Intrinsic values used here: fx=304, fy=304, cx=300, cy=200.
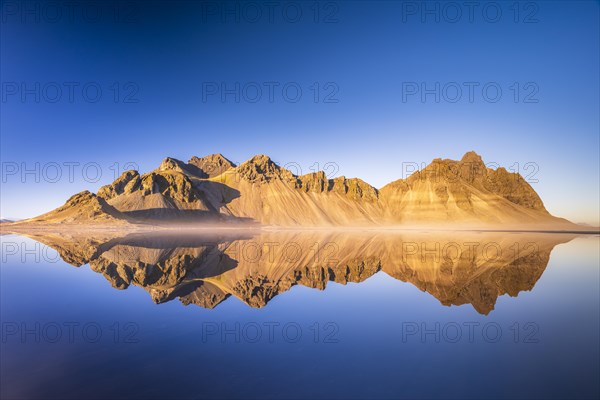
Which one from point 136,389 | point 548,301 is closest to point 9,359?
point 136,389

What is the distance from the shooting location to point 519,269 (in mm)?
21953

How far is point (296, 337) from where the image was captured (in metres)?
9.09

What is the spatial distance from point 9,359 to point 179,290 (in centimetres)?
751

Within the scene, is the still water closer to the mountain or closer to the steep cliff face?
the mountain

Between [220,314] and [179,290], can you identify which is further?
[179,290]

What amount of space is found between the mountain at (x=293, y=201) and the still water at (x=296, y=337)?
11137cm

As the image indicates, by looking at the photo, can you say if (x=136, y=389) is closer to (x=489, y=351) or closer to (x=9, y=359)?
(x=9, y=359)

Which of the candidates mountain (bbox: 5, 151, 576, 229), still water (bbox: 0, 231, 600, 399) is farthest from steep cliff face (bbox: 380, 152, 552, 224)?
still water (bbox: 0, 231, 600, 399)

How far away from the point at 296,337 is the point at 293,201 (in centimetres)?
14810

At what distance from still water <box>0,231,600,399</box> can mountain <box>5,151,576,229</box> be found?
111365mm

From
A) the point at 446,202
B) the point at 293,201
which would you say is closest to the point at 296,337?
the point at 293,201

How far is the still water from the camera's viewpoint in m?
6.31

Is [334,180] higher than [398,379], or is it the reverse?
[334,180]

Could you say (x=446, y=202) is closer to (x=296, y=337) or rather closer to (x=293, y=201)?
(x=293, y=201)
